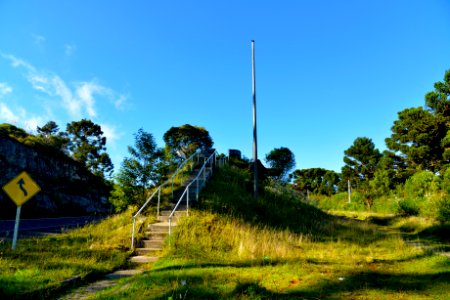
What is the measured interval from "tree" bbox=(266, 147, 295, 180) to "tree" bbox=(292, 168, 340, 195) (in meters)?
33.6

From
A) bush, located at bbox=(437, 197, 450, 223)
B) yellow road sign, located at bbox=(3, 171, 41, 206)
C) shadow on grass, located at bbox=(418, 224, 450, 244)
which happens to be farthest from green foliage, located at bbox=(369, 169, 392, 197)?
Result: yellow road sign, located at bbox=(3, 171, 41, 206)

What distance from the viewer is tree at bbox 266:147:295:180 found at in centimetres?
3222

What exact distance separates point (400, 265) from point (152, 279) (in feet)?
17.2

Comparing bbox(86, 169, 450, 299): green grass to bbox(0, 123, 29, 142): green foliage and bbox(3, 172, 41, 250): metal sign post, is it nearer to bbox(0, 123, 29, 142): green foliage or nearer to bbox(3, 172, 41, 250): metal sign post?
bbox(3, 172, 41, 250): metal sign post

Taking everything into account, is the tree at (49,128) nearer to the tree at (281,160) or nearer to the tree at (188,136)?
the tree at (188,136)

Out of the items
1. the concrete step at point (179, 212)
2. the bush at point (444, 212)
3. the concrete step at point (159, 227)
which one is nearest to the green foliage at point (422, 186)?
the bush at point (444, 212)

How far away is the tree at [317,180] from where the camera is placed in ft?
215

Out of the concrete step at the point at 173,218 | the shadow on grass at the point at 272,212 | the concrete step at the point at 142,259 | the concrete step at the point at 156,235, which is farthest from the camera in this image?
the shadow on grass at the point at 272,212

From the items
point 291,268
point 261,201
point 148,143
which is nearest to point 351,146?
point 261,201

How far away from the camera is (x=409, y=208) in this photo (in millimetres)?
18875

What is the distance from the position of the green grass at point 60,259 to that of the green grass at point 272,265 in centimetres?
104

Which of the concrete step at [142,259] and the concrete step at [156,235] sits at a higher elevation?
the concrete step at [156,235]

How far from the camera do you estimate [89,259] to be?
686 centimetres

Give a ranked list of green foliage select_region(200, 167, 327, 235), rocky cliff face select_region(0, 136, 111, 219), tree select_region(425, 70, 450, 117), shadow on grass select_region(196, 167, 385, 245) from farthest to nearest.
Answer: tree select_region(425, 70, 450, 117)
rocky cliff face select_region(0, 136, 111, 219)
green foliage select_region(200, 167, 327, 235)
shadow on grass select_region(196, 167, 385, 245)
